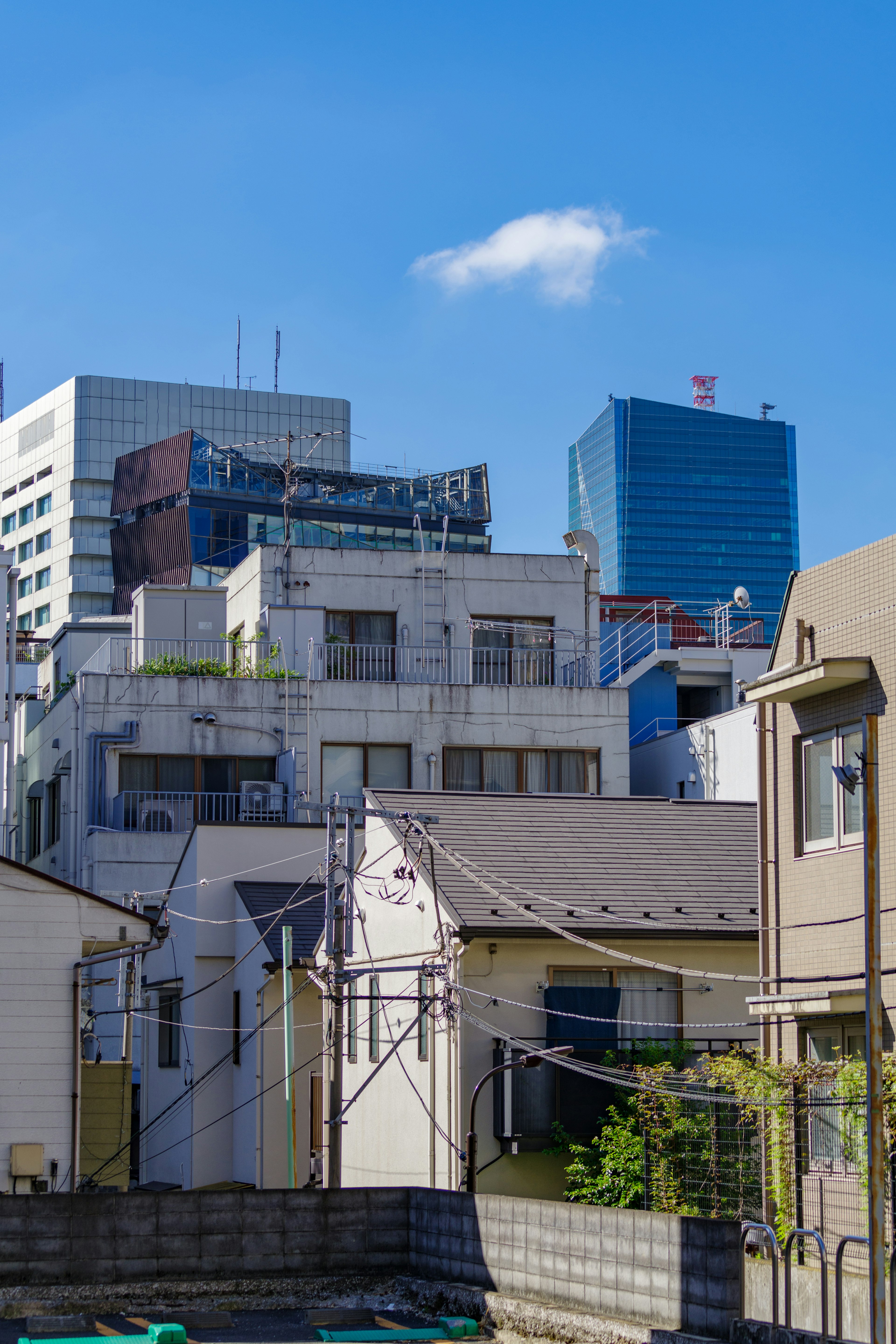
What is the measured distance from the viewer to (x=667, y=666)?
4606 centimetres

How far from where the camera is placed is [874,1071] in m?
10.3

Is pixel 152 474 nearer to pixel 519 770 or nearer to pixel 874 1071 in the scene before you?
pixel 519 770

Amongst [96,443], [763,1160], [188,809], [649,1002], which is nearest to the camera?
[763,1160]

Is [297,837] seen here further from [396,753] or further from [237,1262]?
[237,1262]

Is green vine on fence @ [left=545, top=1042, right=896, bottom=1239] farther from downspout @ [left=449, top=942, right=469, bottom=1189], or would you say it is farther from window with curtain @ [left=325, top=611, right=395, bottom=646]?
window with curtain @ [left=325, top=611, right=395, bottom=646]

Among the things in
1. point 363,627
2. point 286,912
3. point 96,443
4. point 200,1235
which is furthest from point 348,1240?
point 96,443

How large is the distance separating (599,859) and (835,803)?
262 inches

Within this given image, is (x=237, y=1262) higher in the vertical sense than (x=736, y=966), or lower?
lower

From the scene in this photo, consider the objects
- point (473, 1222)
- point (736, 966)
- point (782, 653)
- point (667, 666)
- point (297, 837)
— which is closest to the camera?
point (473, 1222)

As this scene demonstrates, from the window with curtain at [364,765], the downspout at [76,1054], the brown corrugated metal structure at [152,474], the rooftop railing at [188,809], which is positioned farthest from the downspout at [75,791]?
the brown corrugated metal structure at [152,474]

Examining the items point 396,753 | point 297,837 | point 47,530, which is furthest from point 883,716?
point 47,530

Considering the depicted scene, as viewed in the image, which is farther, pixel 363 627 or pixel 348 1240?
pixel 363 627

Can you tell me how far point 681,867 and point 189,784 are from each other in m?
18.2

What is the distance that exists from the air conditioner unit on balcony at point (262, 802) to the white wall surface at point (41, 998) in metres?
17.2
